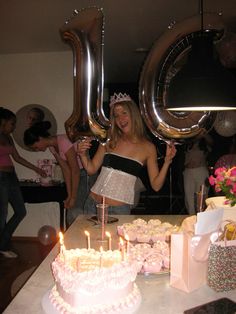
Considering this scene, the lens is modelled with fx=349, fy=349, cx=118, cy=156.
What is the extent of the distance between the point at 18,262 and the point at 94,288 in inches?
117

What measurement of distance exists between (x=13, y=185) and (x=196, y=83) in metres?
2.91

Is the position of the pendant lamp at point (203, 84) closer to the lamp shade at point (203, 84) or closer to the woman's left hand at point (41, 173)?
the lamp shade at point (203, 84)

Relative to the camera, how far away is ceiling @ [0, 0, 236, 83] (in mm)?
2770

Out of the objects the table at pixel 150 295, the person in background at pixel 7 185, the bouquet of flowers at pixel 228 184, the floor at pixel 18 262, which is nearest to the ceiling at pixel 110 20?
the person in background at pixel 7 185

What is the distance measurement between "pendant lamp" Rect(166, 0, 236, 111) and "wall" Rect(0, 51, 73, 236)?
10.1ft

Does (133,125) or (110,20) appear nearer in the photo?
(133,125)

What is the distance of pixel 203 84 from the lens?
1.29m

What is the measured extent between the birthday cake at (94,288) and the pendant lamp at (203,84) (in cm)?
63

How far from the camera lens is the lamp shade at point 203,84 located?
1.28 meters

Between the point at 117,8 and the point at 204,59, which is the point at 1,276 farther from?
the point at 204,59

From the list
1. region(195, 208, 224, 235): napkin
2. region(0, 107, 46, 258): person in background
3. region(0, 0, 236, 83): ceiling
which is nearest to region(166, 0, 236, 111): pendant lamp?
region(195, 208, 224, 235): napkin

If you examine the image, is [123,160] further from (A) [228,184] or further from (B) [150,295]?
(B) [150,295]

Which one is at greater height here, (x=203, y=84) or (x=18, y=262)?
(x=203, y=84)

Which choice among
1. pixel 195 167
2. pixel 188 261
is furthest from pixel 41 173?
pixel 188 261
